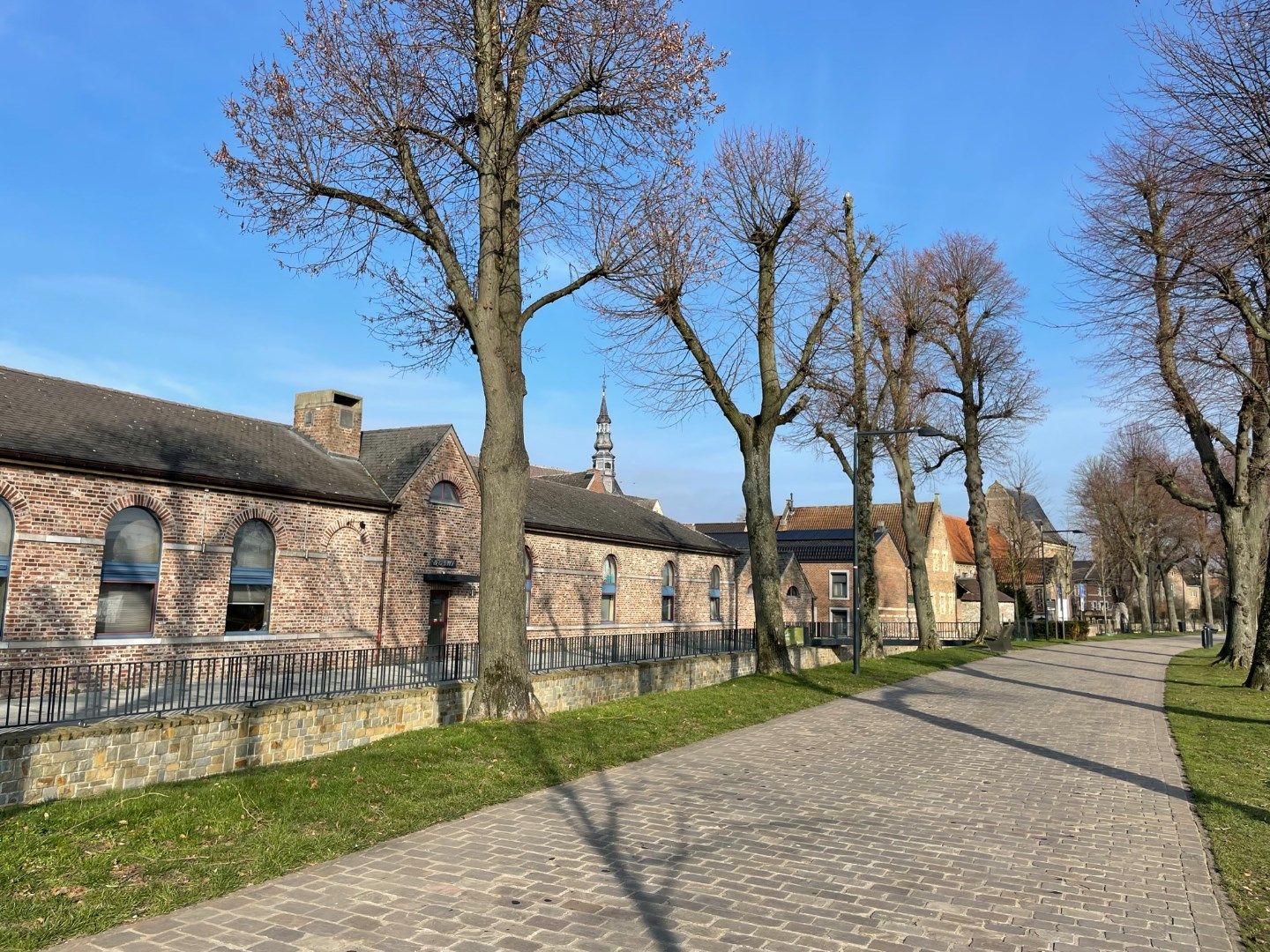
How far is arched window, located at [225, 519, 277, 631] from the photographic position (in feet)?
63.4

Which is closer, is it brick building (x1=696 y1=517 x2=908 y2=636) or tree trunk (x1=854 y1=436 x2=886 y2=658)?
tree trunk (x1=854 y1=436 x2=886 y2=658)

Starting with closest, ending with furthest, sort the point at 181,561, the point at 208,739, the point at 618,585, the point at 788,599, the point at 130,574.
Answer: the point at 208,739 < the point at 130,574 < the point at 181,561 < the point at 618,585 < the point at 788,599

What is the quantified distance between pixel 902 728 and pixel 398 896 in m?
9.33

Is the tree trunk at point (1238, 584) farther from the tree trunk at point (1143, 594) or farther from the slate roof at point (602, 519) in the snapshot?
the tree trunk at point (1143, 594)

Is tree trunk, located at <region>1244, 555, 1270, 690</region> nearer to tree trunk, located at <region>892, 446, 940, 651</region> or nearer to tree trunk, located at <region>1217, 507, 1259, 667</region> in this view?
tree trunk, located at <region>1217, 507, 1259, 667</region>

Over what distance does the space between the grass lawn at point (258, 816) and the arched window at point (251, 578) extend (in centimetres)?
1048

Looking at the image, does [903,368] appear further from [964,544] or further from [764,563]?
[964,544]

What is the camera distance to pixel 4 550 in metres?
15.5

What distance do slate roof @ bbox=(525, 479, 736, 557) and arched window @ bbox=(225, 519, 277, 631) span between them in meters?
8.42

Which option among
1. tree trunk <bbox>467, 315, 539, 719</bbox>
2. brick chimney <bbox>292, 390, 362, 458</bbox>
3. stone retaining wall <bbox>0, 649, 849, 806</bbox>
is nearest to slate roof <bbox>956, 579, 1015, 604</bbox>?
brick chimney <bbox>292, 390, 362, 458</bbox>

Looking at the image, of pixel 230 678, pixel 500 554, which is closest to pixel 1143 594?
pixel 500 554

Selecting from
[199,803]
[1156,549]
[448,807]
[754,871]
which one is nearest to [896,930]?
[754,871]

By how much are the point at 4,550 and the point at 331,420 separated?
960cm

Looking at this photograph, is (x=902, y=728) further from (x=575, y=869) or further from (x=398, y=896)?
(x=398, y=896)
